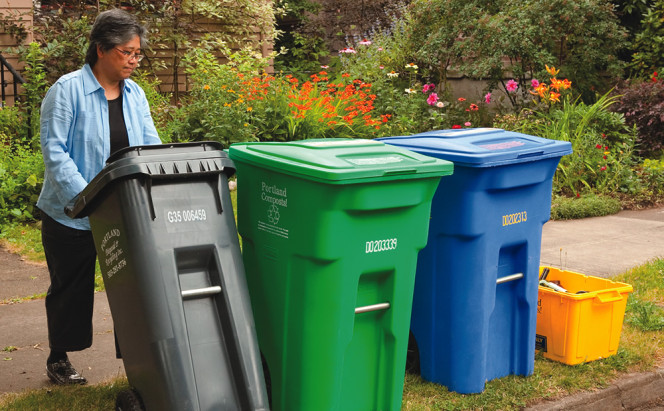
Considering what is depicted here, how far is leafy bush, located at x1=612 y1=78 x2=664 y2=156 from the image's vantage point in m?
9.78

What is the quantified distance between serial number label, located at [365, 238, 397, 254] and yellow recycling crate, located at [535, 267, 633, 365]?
1453 mm

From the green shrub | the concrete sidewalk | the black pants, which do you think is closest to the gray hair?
the black pants

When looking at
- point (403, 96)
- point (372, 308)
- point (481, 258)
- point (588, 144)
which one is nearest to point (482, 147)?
point (481, 258)

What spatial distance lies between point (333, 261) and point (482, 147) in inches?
44.2

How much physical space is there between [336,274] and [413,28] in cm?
882

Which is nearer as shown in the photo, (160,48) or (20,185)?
(20,185)

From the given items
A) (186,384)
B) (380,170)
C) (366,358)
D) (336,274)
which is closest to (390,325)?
(366,358)

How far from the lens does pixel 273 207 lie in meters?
3.46

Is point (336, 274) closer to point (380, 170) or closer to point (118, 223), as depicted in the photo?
point (380, 170)

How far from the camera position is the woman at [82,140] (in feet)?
11.8

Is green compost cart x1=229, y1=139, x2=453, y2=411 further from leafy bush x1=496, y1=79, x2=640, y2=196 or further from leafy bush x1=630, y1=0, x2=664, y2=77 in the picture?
leafy bush x1=630, y1=0, x2=664, y2=77

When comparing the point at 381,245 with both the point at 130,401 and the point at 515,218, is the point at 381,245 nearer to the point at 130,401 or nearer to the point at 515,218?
the point at 515,218

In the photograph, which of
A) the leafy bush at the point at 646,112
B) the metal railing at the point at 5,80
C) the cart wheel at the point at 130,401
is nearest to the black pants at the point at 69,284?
the cart wheel at the point at 130,401

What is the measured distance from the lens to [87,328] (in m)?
3.88
